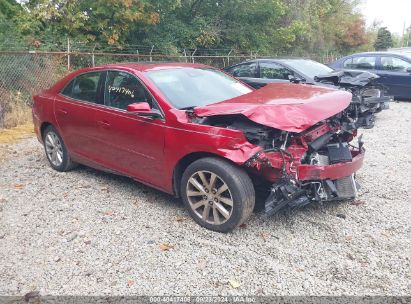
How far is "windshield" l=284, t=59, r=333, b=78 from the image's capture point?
28.4 feet

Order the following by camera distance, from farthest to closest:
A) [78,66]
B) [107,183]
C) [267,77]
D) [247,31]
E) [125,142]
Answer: [247,31], [78,66], [267,77], [107,183], [125,142]

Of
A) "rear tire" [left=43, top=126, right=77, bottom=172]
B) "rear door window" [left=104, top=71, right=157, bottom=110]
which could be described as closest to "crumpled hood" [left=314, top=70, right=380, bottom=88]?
"rear door window" [left=104, top=71, right=157, bottom=110]

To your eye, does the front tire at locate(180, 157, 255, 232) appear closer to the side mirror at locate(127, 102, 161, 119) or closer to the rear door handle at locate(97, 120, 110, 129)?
the side mirror at locate(127, 102, 161, 119)

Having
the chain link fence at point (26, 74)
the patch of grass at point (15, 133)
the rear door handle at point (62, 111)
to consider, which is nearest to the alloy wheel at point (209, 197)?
the rear door handle at point (62, 111)

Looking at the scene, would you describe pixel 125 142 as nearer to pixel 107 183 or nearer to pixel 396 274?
pixel 107 183

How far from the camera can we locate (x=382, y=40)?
47.2 metres

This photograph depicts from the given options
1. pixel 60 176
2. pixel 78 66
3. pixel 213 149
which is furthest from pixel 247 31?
pixel 213 149

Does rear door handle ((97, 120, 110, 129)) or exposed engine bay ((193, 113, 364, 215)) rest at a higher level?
rear door handle ((97, 120, 110, 129))

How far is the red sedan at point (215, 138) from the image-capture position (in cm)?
351

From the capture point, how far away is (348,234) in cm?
367

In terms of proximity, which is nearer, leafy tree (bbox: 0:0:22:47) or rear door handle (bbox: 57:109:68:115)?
rear door handle (bbox: 57:109:68:115)

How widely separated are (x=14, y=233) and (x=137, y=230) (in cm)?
124

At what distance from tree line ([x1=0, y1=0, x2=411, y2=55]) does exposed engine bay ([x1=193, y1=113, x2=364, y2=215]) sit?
9617 mm

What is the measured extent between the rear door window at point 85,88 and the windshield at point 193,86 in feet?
2.82
